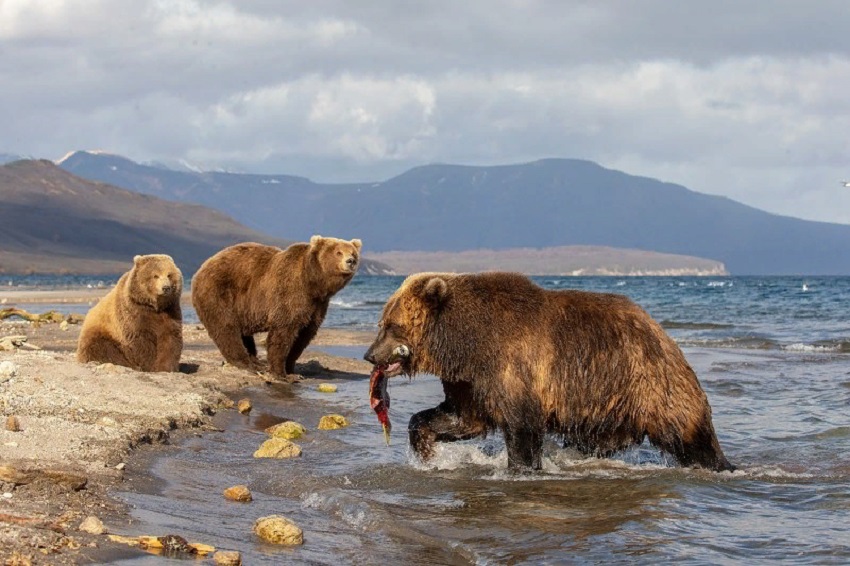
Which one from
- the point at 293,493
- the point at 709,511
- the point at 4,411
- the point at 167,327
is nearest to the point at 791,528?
the point at 709,511

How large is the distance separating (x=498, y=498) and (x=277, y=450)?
2.29 metres

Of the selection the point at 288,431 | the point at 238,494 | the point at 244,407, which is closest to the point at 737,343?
the point at 244,407

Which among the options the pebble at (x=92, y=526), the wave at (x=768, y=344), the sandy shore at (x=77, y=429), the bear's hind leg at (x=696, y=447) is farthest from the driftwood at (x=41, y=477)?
the wave at (x=768, y=344)

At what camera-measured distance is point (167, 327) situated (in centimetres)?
1338

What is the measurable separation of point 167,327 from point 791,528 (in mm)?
8264

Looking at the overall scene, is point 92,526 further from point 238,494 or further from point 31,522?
point 238,494

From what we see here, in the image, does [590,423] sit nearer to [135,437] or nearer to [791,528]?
[791,528]

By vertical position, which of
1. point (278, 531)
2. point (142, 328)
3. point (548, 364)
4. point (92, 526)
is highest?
point (548, 364)

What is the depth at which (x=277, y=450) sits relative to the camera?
941 centimetres

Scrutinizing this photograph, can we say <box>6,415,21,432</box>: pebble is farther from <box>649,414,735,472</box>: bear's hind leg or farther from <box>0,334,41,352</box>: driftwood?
<box>0,334,41,352</box>: driftwood

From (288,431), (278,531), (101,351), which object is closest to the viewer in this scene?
(278,531)

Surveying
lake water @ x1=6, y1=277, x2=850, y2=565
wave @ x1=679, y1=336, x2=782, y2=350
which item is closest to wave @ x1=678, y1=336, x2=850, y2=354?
wave @ x1=679, y1=336, x2=782, y2=350

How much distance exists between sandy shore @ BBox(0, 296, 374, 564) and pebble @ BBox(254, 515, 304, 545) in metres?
0.77

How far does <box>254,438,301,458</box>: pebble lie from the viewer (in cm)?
938
